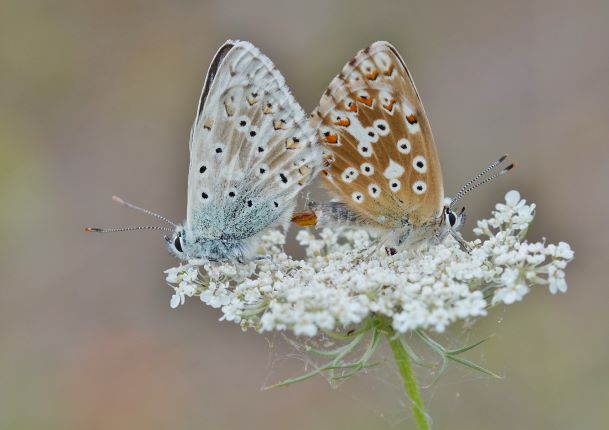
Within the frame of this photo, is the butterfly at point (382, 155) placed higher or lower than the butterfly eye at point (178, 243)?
higher

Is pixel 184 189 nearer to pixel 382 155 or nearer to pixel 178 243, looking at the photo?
pixel 178 243

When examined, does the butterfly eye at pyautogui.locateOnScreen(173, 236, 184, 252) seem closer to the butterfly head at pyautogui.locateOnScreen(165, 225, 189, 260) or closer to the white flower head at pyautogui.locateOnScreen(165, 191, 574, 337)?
the butterfly head at pyautogui.locateOnScreen(165, 225, 189, 260)

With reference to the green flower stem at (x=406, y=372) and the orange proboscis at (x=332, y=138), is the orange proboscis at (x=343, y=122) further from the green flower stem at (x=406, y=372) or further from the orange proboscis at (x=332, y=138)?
the green flower stem at (x=406, y=372)

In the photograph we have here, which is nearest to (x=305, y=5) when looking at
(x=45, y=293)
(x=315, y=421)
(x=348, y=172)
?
(x=45, y=293)

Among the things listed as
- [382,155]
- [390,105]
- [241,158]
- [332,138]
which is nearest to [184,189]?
[241,158]

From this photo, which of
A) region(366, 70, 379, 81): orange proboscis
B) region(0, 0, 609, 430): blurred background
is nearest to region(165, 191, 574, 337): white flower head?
region(366, 70, 379, 81): orange proboscis

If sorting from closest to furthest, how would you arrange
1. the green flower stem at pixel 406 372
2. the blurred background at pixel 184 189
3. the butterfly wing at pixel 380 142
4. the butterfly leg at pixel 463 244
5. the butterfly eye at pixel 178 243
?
the green flower stem at pixel 406 372 → the butterfly leg at pixel 463 244 → the butterfly wing at pixel 380 142 → the butterfly eye at pixel 178 243 → the blurred background at pixel 184 189

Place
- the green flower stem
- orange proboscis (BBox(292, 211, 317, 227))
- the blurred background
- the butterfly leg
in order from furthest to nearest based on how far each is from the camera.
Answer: the blurred background
orange proboscis (BBox(292, 211, 317, 227))
the butterfly leg
the green flower stem

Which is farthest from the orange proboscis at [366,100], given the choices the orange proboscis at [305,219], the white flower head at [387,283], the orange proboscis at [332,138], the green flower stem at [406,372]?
the green flower stem at [406,372]
